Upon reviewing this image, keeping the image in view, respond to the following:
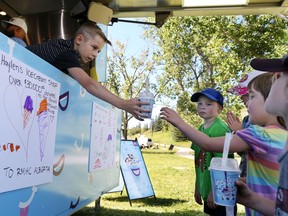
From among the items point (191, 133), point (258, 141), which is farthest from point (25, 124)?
point (258, 141)

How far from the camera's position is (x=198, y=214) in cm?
527

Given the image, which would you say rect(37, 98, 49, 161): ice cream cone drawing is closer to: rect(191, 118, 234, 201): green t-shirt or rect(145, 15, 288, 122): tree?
rect(191, 118, 234, 201): green t-shirt

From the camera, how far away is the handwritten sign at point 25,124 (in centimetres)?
150

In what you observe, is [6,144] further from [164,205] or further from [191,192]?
[191,192]

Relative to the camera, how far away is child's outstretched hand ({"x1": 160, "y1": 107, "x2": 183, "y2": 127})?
1.77 meters

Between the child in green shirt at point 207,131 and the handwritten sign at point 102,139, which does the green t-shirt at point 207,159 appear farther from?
the handwritten sign at point 102,139

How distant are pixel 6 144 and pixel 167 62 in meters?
18.4

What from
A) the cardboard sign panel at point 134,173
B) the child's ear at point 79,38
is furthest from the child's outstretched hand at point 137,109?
the cardboard sign panel at point 134,173

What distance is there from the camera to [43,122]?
1.90 metres

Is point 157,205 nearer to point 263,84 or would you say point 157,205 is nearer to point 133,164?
point 133,164

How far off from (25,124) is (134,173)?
16.6 feet

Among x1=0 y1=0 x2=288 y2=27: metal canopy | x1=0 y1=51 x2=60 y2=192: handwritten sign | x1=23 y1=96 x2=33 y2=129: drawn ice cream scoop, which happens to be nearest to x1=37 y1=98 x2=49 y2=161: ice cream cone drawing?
x1=0 y1=51 x2=60 y2=192: handwritten sign

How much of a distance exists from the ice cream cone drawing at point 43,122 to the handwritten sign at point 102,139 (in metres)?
1.05

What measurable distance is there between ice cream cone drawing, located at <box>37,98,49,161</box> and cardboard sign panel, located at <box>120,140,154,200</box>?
14.3 feet
